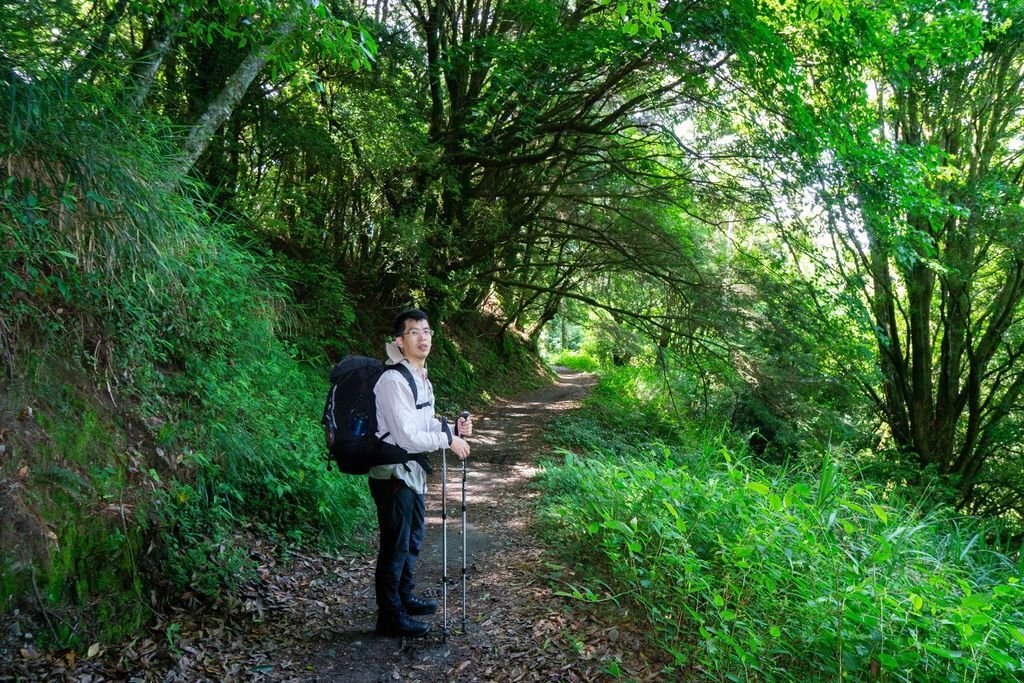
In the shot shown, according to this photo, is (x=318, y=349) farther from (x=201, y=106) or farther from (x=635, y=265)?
(x=635, y=265)

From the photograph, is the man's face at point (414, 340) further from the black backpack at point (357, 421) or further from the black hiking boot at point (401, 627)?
the black hiking boot at point (401, 627)

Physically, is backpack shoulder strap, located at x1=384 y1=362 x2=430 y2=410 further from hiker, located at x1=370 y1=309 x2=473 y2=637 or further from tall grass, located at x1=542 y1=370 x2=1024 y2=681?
tall grass, located at x1=542 y1=370 x2=1024 y2=681

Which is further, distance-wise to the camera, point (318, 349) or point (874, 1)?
point (318, 349)

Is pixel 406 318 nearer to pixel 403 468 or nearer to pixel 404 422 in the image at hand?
pixel 404 422

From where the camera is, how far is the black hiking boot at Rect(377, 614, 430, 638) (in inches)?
156

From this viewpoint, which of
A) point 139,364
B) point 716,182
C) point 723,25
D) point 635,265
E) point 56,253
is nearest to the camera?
point 56,253

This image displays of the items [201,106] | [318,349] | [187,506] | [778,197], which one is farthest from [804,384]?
[201,106]

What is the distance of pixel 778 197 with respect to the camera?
10133mm

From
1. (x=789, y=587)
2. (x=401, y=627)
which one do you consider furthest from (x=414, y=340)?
(x=789, y=587)

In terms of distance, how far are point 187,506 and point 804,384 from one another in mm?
9149

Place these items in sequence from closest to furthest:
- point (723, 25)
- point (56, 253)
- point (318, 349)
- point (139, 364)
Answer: point (56, 253) → point (139, 364) → point (723, 25) → point (318, 349)

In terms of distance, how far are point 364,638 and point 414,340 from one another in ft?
6.41

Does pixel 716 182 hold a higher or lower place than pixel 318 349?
higher

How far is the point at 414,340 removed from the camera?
12.6 feet
